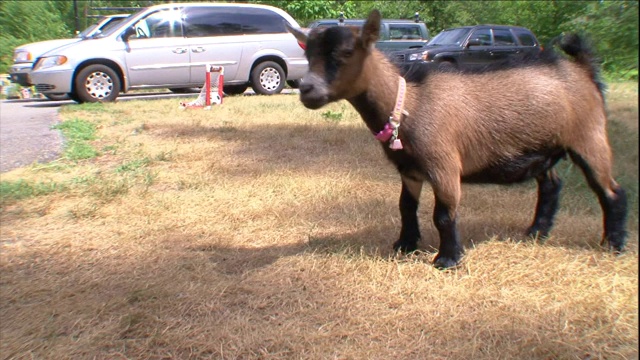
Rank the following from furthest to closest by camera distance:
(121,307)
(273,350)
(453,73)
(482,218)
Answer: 1. (482,218)
2. (453,73)
3. (121,307)
4. (273,350)

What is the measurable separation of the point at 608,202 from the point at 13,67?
13.8 m

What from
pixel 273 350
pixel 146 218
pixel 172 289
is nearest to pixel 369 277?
pixel 273 350

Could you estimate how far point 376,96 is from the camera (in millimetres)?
3795

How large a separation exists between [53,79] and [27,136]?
3596mm

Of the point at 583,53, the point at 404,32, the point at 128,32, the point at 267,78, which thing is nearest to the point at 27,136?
the point at 128,32

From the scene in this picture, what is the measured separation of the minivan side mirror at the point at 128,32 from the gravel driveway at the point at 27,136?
213 cm

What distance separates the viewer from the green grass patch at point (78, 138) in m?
7.28

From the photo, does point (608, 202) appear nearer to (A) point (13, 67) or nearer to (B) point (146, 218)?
(B) point (146, 218)

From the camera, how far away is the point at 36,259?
4242mm

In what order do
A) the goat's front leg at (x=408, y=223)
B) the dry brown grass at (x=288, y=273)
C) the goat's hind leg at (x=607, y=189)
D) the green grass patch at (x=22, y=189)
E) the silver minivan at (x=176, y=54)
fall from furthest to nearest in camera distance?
the silver minivan at (x=176, y=54), the green grass patch at (x=22, y=189), the goat's front leg at (x=408, y=223), the goat's hind leg at (x=607, y=189), the dry brown grass at (x=288, y=273)

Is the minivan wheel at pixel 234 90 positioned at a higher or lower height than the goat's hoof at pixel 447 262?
lower

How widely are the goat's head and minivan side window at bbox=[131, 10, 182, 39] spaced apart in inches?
404

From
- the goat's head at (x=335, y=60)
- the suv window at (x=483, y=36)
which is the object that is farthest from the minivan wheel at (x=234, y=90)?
the goat's head at (x=335, y=60)

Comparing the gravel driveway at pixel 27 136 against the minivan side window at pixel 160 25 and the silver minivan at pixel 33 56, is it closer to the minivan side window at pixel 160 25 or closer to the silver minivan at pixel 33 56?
the silver minivan at pixel 33 56
